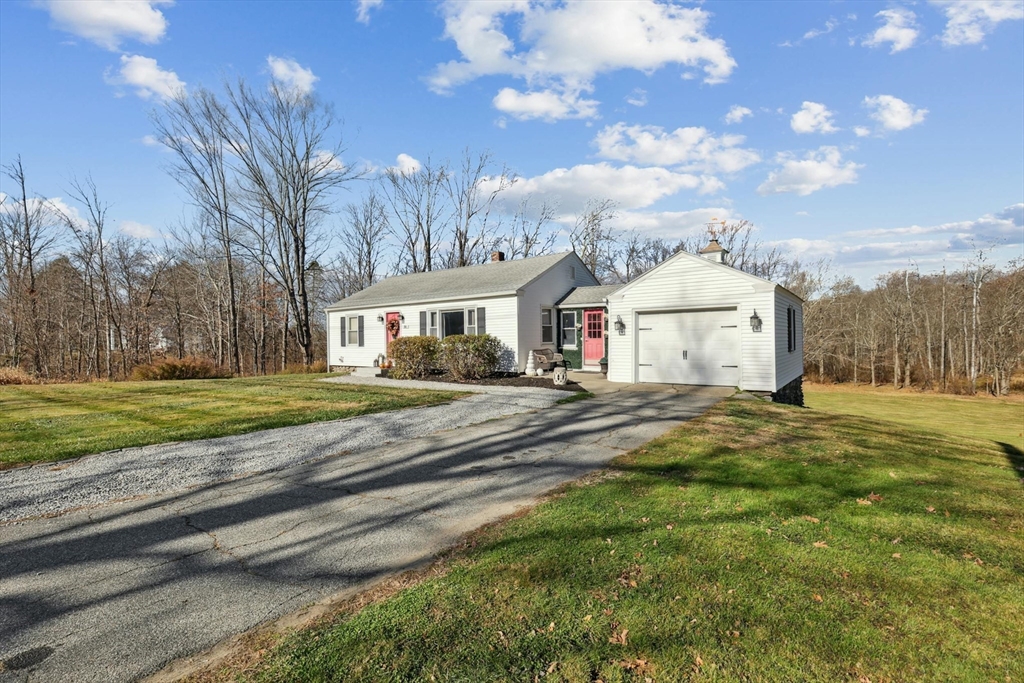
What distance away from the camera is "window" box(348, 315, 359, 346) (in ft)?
69.1

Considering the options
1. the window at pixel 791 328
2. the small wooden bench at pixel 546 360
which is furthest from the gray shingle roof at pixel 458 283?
the window at pixel 791 328

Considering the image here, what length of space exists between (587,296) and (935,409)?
613 inches

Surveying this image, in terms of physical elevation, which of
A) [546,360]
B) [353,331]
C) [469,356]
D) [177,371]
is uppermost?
[353,331]

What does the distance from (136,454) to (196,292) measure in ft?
98.4

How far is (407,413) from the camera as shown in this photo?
9.41 metres

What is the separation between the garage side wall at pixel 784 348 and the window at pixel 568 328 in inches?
272

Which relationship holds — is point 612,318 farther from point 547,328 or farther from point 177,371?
point 177,371

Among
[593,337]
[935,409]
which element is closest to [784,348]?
[593,337]

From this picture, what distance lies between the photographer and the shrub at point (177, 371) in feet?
58.6

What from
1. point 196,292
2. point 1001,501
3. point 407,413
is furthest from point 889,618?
point 196,292

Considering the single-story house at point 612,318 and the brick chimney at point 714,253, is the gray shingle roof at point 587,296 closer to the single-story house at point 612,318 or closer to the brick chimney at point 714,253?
the single-story house at point 612,318

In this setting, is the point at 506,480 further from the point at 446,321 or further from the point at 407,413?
the point at 446,321

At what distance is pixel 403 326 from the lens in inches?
756

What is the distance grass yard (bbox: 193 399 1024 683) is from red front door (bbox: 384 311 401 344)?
15.4m
